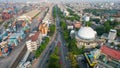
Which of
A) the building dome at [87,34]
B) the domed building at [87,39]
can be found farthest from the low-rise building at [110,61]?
the building dome at [87,34]

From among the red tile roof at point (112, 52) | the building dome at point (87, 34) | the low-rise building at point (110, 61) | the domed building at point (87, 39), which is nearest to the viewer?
the low-rise building at point (110, 61)

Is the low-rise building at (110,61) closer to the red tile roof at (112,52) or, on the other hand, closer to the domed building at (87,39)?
the red tile roof at (112,52)

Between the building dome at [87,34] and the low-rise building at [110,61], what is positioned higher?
the building dome at [87,34]

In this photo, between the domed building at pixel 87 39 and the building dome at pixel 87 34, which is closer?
the domed building at pixel 87 39

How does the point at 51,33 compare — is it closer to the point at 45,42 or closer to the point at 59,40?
the point at 59,40

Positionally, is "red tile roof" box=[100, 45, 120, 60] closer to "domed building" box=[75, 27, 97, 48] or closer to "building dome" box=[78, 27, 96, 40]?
"domed building" box=[75, 27, 97, 48]

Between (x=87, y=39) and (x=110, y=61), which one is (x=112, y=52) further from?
(x=87, y=39)

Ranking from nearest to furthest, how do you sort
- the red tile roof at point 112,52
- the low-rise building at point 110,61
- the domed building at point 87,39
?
the low-rise building at point 110,61
the red tile roof at point 112,52
the domed building at point 87,39

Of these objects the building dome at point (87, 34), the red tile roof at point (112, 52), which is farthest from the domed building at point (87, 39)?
the red tile roof at point (112, 52)

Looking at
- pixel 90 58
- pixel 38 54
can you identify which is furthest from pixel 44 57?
pixel 90 58

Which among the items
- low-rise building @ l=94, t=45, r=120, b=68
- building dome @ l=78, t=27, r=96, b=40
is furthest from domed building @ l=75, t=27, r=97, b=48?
low-rise building @ l=94, t=45, r=120, b=68

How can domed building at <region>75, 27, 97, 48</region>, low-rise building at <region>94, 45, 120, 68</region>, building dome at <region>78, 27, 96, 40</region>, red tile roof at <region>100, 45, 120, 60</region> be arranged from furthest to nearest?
building dome at <region>78, 27, 96, 40</region>, domed building at <region>75, 27, 97, 48</region>, red tile roof at <region>100, 45, 120, 60</region>, low-rise building at <region>94, 45, 120, 68</region>
